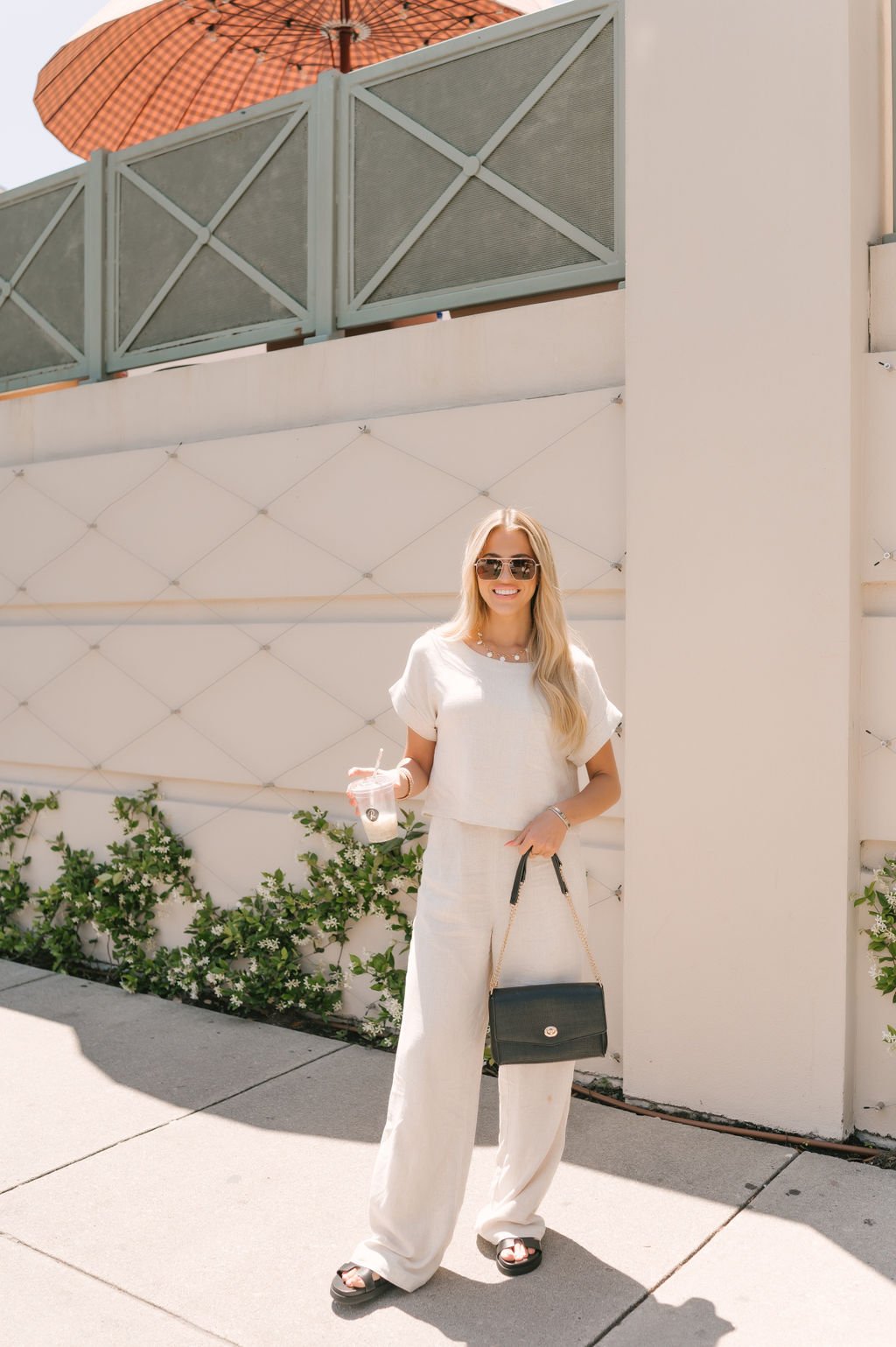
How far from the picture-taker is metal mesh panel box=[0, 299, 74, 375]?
5.75 meters

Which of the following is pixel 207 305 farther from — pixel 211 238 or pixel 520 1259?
pixel 520 1259

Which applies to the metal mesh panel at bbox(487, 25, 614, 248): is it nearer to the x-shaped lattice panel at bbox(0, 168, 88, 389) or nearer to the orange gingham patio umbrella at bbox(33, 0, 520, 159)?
the orange gingham patio umbrella at bbox(33, 0, 520, 159)

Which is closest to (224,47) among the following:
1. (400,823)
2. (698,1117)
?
(400,823)

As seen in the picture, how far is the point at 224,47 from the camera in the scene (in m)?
6.47

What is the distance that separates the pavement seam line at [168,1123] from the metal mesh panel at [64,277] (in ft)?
11.4

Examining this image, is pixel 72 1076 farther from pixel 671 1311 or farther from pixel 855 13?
pixel 855 13

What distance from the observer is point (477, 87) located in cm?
446

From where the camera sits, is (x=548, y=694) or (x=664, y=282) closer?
(x=548, y=694)

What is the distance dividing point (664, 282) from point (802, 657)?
49.9 inches

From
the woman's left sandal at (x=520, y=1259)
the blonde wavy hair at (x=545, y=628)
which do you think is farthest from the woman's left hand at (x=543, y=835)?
the woman's left sandal at (x=520, y=1259)

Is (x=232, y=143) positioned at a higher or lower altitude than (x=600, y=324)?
higher

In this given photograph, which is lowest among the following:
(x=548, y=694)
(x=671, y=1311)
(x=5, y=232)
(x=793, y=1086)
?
(x=671, y=1311)

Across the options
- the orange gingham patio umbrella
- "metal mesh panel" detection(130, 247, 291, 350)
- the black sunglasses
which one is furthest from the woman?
the orange gingham patio umbrella

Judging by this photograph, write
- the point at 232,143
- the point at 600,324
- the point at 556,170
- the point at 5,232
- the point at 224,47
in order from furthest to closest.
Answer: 1. the point at 224,47
2. the point at 5,232
3. the point at 232,143
4. the point at 556,170
5. the point at 600,324
